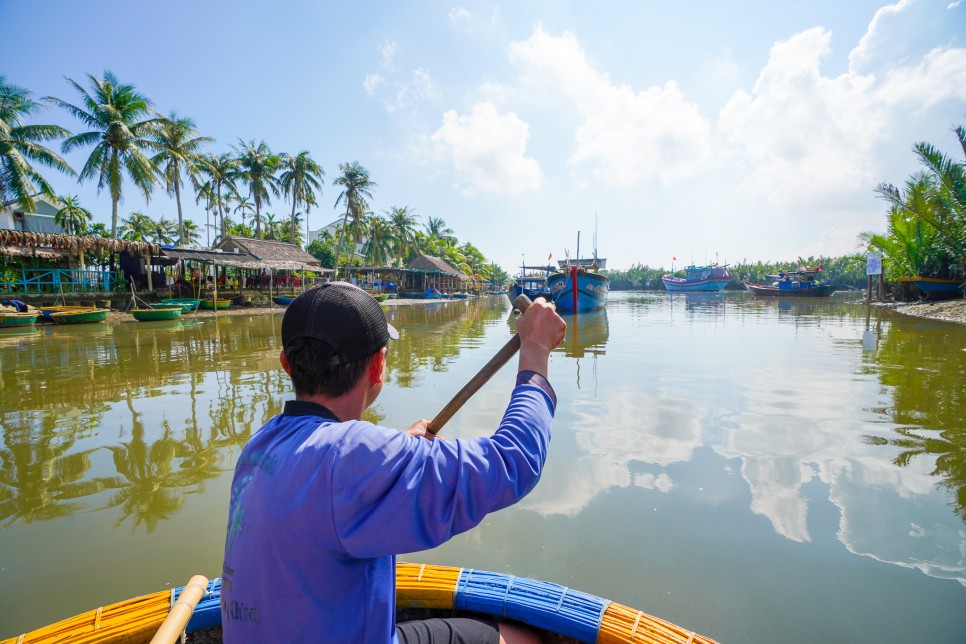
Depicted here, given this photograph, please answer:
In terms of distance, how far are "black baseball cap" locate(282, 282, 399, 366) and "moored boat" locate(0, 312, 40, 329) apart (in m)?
20.1

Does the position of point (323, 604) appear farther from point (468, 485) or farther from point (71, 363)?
point (71, 363)

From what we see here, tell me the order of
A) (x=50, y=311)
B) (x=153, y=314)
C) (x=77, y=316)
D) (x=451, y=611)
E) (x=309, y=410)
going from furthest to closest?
(x=153, y=314) → (x=50, y=311) → (x=77, y=316) → (x=451, y=611) → (x=309, y=410)

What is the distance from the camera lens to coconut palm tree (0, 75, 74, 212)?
811 inches

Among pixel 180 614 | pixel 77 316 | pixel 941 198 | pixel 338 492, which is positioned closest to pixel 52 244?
pixel 77 316

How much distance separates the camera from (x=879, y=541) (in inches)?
125

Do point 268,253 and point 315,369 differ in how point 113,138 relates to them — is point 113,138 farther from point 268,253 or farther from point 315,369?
point 315,369

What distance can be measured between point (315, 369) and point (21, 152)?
31.0m

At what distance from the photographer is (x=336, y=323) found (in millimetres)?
1213

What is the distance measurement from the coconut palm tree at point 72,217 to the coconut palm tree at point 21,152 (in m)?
17.2

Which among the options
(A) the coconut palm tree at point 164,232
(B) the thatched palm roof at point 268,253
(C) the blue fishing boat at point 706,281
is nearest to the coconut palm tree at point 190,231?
(A) the coconut palm tree at point 164,232

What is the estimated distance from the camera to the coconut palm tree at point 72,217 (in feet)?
121

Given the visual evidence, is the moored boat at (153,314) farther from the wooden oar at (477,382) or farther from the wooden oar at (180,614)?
the wooden oar at (477,382)

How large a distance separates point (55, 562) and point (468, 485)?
3594 millimetres

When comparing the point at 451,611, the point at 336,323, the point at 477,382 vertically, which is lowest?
the point at 451,611
